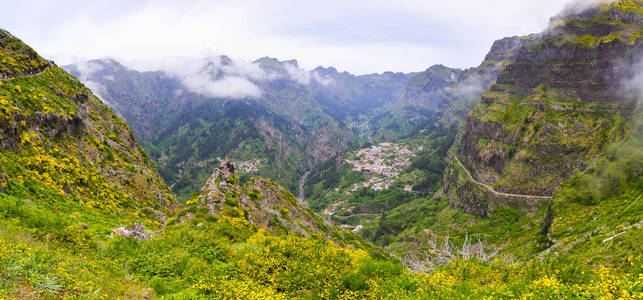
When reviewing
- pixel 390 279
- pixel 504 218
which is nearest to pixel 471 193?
pixel 504 218

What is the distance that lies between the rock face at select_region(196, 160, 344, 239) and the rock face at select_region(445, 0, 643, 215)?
97.3 m

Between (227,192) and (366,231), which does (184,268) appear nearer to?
(227,192)

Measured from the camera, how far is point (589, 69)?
113 m

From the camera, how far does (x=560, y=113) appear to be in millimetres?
110938

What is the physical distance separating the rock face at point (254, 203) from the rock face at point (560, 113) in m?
97.3

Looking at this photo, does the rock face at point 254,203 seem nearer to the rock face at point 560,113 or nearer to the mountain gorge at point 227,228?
the mountain gorge at point 227,228

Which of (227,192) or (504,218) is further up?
(227,192)

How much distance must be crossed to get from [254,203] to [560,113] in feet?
422

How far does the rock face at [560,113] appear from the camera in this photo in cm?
9869

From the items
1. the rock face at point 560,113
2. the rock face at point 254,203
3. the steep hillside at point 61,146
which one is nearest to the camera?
the steep hillside at point 61,146

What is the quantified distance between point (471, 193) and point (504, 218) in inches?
978

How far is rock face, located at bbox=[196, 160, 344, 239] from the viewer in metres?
27.3

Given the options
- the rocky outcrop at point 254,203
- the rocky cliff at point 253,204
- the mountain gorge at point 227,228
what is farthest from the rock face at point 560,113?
the rocky outcrop at point 254,203

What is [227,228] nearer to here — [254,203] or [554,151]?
[254,203]
